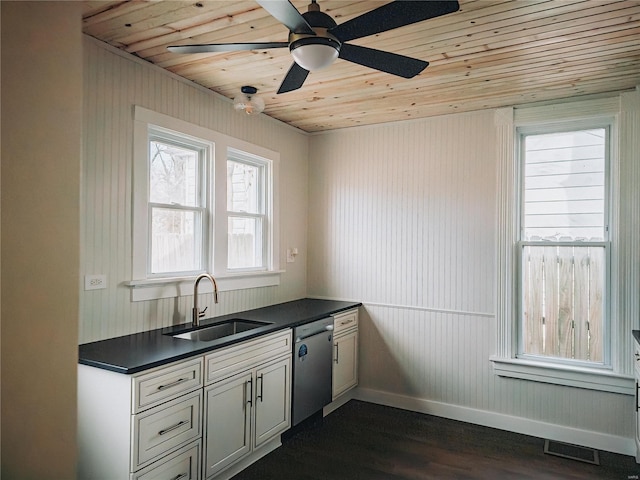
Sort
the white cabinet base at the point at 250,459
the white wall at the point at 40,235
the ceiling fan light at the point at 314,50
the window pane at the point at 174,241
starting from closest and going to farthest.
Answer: the white wall at the point at 40,235
the ceiling fan light at the point at 314,50
the white cabinet base at the point at 250,459
the window pane at the point at 174,241

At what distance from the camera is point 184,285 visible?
3006mm

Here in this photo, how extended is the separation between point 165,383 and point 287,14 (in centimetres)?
178

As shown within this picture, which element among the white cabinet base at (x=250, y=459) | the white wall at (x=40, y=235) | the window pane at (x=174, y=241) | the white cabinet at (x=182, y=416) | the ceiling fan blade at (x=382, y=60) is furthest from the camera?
the window pane at (x=174, y=241)

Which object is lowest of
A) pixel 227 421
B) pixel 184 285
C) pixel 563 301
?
pixel 227 421

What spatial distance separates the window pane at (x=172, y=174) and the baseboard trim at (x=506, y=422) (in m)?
2.50

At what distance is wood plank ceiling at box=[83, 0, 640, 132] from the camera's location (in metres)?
2.11

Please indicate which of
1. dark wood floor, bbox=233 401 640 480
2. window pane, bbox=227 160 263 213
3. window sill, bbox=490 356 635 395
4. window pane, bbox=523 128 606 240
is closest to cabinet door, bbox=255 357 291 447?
dark wood floor, bbox=233 401 640 480

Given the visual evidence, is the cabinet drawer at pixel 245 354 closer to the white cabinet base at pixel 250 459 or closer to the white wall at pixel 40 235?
the white cabinet base at pixel 250 459

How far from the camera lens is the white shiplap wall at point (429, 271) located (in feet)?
11.3

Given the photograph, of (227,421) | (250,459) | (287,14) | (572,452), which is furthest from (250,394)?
(572,452)

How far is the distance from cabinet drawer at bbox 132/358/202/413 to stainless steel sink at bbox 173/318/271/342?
0.58 m

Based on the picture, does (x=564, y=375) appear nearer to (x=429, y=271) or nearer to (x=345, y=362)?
(x=429, y=271)

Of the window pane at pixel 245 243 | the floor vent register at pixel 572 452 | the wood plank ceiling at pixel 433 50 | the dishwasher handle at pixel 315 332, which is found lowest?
the floor vent register at pixel 572 452

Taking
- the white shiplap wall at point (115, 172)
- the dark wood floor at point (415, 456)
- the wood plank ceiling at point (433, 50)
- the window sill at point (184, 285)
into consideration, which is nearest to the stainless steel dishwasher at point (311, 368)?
the dark wood floor at point (415, 456)
